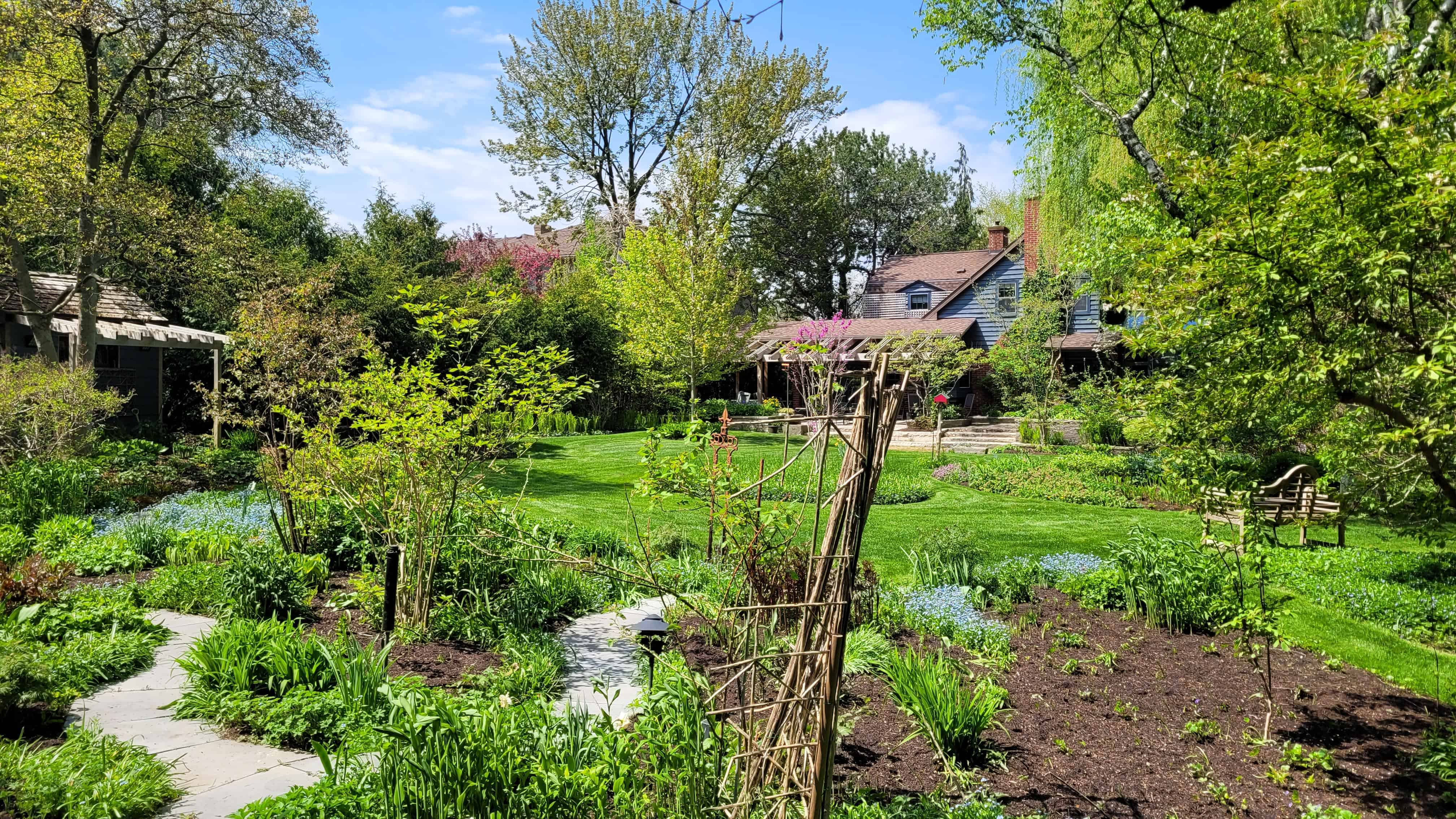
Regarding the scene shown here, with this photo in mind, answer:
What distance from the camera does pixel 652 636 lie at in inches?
154

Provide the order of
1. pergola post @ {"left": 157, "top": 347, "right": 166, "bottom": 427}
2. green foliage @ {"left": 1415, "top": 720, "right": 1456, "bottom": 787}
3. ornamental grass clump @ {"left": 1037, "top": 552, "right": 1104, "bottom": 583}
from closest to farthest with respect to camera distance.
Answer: green foliage @ {"left": 1415, "top": 720, "right": 1456, "bottom": 787}
ornamental grass clump @ {"left": 1037, "top": 552, "right": 1104, "bottom": 583}
pergola post @ {"left": 157, "top": 347, "right": 166, "bottom": 427}

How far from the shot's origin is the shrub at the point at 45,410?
10312 mm

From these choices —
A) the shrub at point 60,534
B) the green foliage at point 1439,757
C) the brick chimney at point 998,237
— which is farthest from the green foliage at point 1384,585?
the brick chimney at point 998,237

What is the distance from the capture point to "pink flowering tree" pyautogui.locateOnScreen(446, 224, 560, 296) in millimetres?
29078

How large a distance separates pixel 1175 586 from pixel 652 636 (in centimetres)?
364

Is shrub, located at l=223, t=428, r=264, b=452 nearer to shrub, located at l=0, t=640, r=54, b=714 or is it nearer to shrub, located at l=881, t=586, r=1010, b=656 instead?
shrub, located at l=0, t=640, r=54, b=714

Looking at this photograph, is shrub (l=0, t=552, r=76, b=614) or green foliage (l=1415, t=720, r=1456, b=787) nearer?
green foliage (l=1415, t=720, r=1456, b=787)

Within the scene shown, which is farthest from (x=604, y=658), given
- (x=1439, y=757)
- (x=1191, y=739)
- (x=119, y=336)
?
(x=119, y=336)

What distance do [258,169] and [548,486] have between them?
58.1ft

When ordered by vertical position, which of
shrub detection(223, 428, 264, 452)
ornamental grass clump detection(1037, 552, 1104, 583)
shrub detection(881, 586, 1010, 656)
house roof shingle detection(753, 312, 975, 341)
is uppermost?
house roof shingle detection(753, 312, 975, 341)

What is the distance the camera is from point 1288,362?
12.7 feet

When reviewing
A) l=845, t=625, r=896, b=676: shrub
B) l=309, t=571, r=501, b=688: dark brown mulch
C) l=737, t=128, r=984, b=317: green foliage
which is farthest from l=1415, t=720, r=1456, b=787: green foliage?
l=737, t=128, r=984, b=317: green foliage

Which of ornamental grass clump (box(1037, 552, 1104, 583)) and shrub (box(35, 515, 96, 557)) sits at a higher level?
ornamental grass clump (box(1037, 552, 1104, 583))

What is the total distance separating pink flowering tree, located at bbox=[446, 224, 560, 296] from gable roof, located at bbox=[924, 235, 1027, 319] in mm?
14495
